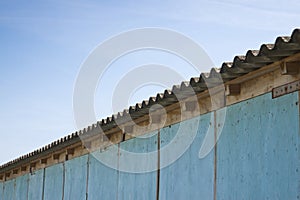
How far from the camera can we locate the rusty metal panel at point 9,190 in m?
18.9

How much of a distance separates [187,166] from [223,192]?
1091mm

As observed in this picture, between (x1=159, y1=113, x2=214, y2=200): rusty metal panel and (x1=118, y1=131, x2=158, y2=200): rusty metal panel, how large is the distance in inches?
12.8

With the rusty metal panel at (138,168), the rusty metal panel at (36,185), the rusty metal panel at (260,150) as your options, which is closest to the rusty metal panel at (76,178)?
the rusty metal panel at (138,168)

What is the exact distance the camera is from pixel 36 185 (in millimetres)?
15984

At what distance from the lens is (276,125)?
5840 mm

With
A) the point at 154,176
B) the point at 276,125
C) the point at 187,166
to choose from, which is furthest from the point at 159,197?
the point at 276,125

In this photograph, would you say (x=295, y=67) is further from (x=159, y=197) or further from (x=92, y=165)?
(x=92, y=165)

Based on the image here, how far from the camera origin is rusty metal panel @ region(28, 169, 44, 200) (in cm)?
1550

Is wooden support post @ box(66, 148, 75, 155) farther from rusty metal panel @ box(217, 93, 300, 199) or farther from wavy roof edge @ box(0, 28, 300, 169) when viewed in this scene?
rusty metal panel @ box(217, 93, 300, 199)

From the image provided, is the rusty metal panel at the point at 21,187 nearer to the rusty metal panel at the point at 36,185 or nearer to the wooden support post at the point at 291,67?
the rusty metal panel at the point at 36,185

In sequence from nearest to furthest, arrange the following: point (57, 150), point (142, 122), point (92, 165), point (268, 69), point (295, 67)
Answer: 1. point (295, 67)
2. point (268, 69)
3. point (142, 122)
4. point (92, 165)
5. point (57, 150)

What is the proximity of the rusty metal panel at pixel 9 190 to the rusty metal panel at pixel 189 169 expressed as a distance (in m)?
11.3

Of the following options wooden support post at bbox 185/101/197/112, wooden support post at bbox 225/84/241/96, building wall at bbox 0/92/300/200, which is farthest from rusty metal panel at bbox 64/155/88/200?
wooden support post at bbox 225/84/241/96

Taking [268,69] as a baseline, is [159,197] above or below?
below
